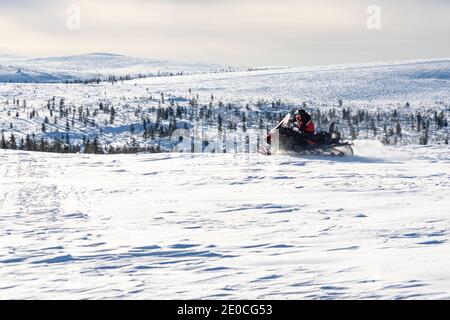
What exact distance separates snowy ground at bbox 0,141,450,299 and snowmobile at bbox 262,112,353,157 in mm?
2636

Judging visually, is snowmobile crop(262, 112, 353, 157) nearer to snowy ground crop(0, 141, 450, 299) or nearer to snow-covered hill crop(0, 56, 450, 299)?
snow-covered hill crop(0, 56, 450, 299)

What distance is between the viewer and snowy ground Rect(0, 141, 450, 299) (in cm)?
587

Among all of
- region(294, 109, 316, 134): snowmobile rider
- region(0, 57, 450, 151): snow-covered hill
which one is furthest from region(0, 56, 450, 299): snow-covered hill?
region(0, 57, 450, 151): snow-covered hill

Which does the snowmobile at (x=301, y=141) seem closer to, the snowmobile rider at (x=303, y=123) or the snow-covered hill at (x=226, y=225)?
the snowmobile rider at (x=303, y=123)

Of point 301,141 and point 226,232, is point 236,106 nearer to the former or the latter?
point 301,141

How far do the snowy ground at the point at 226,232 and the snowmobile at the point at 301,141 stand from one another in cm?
264

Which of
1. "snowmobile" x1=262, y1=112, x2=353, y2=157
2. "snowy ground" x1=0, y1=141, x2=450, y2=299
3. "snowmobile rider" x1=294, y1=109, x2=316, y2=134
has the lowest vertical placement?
"snowy ground" x1=0, y1=141, x2=450, y2=299

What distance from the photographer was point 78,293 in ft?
18.6

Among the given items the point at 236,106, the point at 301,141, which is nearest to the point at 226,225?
the point at 301,141

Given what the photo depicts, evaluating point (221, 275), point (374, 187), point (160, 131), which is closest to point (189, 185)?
point (374, 187)

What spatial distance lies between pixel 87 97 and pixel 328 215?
61859 millimetres

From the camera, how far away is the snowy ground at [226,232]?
19.2 ft

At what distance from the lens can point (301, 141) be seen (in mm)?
17984
